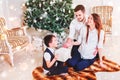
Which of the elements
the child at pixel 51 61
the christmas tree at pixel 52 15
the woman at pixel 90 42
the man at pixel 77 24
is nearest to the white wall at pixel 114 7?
the christmas tree at pixel 52 15

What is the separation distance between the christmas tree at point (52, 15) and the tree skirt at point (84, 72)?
3.70ft

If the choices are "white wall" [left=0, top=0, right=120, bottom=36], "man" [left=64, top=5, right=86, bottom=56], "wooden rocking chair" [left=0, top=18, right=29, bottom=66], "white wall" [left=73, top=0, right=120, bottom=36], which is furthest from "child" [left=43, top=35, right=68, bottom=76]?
"white wall" [left=73, top=0, right=120, bottom=36]

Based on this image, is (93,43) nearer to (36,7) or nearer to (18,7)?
(36,7)

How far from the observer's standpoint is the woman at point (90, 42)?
380 cm

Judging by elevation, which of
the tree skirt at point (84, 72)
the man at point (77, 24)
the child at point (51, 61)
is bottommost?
the tree skirt at point (84, 72)

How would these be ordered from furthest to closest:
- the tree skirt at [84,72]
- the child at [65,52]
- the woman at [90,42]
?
the child at [65,52], the woman at [90,42], the tree skirt at [84,72]

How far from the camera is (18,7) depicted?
5.80 meters

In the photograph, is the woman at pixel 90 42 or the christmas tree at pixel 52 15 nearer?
the woman at pixel 90 42

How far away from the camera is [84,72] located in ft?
11.8

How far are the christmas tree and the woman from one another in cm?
87

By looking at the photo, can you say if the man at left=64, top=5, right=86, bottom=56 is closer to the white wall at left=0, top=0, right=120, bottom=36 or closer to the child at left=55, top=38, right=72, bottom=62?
the child at left=55, top=38, right=72, bottom=62

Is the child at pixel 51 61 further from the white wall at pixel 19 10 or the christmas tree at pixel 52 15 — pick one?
the white wall at pixel 19 10

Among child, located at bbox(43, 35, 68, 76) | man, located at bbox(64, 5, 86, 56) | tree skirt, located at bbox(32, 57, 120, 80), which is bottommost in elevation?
tree skirt, located at bbox(32, 57, 120, 80)

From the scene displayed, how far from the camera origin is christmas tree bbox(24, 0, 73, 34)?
15.4 feet
